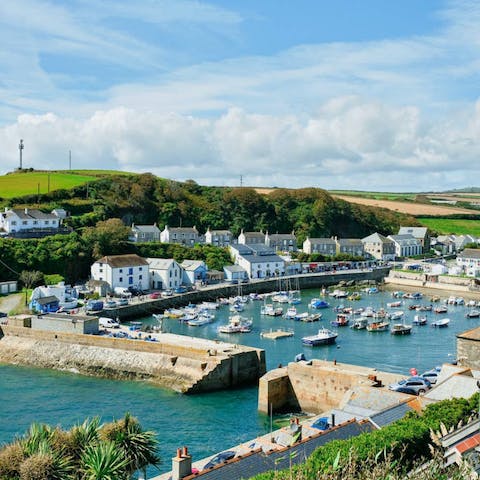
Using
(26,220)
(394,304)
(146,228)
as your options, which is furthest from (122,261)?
(394,304)

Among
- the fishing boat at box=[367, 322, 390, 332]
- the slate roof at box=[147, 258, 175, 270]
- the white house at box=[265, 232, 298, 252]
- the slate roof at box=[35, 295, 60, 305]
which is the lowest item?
the fishing boat at box=[367, 322, 390, 332]

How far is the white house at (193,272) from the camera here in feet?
213

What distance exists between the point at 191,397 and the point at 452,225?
3997 inches

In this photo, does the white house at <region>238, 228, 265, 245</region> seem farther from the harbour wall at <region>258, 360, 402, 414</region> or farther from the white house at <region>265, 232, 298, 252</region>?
the harbour wall at <region>258, 360, 402, 414</region>

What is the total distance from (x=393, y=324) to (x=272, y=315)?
9.63m

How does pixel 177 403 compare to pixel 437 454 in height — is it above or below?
below

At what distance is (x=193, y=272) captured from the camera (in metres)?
65.1

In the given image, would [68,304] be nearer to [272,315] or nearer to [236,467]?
[272,315]

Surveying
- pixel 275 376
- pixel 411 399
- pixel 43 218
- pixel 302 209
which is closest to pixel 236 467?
pixel 411 399

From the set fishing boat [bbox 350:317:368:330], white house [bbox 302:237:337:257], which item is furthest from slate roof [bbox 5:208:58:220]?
fishing boat [bbox 350:317:368:330]

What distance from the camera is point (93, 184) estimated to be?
293 feet

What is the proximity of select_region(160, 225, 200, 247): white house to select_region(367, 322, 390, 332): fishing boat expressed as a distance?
40556 millimetres

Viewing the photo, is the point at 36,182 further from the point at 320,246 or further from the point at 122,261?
the point at 320,246

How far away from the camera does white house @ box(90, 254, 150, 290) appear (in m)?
58.1
